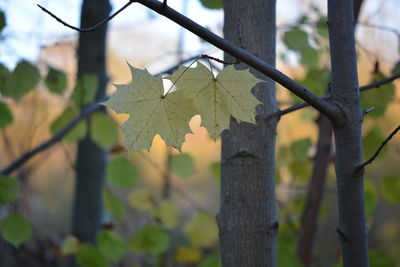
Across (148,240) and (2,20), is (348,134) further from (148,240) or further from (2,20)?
(148,240)

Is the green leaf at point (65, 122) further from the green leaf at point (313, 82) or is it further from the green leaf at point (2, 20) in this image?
the green leaf at point (313, 82)

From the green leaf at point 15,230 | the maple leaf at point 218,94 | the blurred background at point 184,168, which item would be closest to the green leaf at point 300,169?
the blurred background at point 184,168

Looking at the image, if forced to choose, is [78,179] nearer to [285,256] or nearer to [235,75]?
[285,256]

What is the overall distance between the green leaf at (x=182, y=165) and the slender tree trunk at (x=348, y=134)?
1030 millimetres

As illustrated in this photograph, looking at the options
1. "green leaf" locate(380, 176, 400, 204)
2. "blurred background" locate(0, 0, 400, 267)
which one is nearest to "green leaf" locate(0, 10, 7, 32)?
"blurred background" locate(0, 0, 400, 267)

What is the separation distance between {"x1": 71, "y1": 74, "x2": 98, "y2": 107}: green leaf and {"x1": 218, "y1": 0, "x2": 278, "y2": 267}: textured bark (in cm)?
74

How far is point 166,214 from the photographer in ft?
5.88

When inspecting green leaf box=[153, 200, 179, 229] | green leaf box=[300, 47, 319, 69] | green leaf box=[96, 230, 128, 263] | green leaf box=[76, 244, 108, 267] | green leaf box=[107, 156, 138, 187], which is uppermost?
green leaf box=[300, 47, 319, 69]

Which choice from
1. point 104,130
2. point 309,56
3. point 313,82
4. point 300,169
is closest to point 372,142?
point 313,82

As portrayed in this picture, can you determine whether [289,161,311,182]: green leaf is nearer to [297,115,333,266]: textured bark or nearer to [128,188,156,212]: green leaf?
[297,115,333,266]: textured bark

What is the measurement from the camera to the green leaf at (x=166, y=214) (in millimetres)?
1768

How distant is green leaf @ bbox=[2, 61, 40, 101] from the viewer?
4.19ft

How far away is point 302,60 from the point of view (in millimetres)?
1616

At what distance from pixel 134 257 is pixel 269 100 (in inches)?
138
